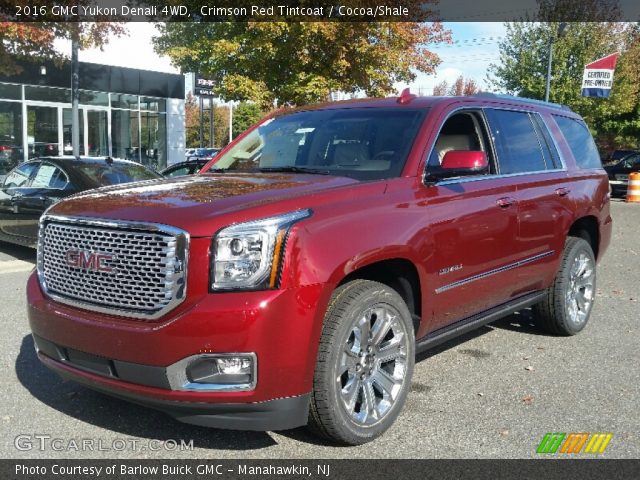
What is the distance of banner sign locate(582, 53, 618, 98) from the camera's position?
20984 mm

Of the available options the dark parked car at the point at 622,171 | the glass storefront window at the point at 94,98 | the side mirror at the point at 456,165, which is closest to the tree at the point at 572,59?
the dark parked car at the point at 622,171

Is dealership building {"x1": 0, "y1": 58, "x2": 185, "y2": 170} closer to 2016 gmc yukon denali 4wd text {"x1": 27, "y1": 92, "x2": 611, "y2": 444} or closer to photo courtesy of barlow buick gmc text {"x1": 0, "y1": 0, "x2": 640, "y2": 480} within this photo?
photo courtesy of barlow buick gmc text {"x1": 0, "y1": 0, "x2": 640, "y2": 480}

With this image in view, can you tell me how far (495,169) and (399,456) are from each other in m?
2.26

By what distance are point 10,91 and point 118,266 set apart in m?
20.8

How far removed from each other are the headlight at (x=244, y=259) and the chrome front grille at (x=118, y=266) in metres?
0.16

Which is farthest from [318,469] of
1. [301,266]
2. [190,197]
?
[190,197]

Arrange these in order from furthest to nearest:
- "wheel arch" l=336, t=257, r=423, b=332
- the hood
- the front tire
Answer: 1. "wheel arch" l=336, t=257, r=423, b=332
2. the front tire
3. the hood

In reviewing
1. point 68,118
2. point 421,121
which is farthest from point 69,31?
point 421,121

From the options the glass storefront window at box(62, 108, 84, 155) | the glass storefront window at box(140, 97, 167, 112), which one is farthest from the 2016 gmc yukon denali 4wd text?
the glass storefront window at box(140, 97, 167, 112)

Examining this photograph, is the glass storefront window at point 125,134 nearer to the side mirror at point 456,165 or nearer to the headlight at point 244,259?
the side mirror at point 456,165

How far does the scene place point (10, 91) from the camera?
69.1ft

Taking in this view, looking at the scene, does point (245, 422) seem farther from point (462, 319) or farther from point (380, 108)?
point (380, 108)

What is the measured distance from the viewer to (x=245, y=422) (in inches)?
118

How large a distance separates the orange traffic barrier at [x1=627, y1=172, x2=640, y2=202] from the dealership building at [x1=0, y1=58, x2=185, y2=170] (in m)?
17.6
